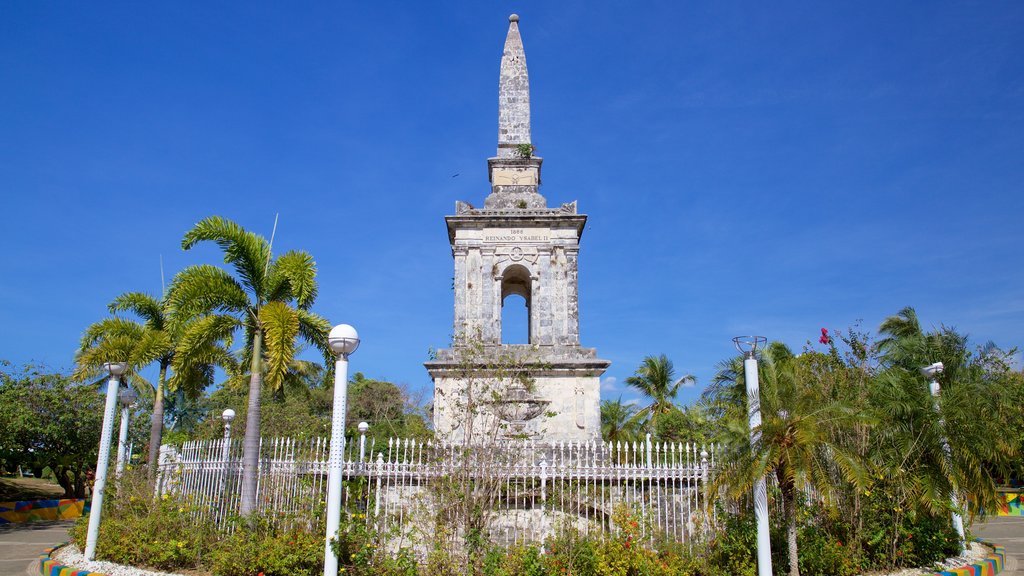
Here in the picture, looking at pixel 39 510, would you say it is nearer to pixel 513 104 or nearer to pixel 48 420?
pixel 48 420

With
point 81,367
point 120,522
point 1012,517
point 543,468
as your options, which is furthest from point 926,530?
point 1012,517

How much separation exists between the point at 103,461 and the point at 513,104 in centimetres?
1306

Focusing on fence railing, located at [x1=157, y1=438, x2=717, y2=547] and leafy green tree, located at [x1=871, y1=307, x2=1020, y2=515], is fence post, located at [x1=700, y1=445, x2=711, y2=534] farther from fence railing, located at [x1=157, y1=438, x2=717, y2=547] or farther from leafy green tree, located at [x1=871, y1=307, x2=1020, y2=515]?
leafy green tree, located at [x1=871, y1=307, x2=1020, y2=515]

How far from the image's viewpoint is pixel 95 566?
12109 millimetres

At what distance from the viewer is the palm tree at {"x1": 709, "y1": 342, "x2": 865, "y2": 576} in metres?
10.0

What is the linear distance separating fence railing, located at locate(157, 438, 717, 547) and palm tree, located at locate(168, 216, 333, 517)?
73cm

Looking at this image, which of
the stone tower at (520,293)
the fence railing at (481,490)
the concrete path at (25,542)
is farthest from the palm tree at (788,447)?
the concrete path at (25,542)

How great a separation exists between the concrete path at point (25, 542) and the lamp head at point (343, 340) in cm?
845

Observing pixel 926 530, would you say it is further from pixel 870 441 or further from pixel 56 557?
pixel 56 557

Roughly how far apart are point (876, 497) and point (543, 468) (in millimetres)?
5787

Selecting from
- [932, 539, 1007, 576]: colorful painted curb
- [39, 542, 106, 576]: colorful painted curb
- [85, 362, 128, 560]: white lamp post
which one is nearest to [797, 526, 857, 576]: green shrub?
[932, 539, 1007, 576]: colorful painted curb

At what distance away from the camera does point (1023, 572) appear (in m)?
13.3

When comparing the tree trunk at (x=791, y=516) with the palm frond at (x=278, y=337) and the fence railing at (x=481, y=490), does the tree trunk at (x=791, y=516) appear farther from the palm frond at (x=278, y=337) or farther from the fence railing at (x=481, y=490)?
the palm frond at (x=278, y=337)

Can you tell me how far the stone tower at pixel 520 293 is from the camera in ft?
51.4
